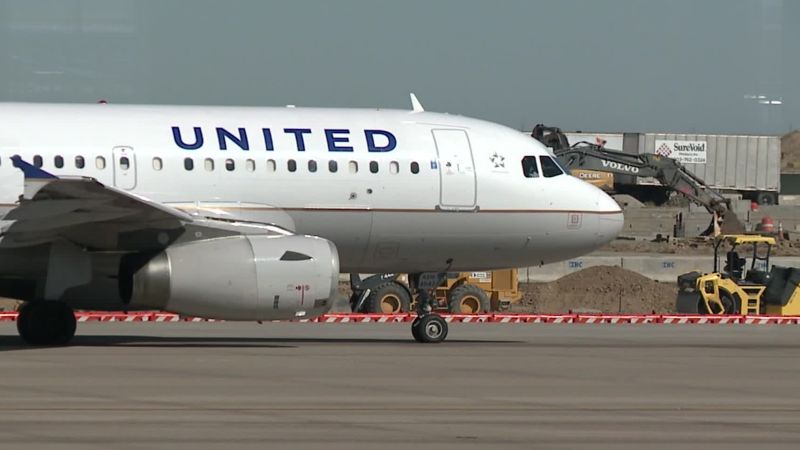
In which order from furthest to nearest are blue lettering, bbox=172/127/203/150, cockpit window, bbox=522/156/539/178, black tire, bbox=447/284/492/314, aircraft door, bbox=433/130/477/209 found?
black tire, bbox=447/284/492/314 → cockpit window, bbox=522/156/539/178 → aircraft door, bbox=433/130/477/209 → blue lettering, bbox=172/127/203/150

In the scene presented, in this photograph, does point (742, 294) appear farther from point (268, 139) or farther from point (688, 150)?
point (688, 150)

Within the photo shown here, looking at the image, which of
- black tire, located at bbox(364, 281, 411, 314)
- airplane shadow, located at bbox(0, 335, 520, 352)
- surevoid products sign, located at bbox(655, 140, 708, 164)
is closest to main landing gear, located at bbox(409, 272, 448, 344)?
airplane shadow, located at bbox(0, 335, 520, 352)

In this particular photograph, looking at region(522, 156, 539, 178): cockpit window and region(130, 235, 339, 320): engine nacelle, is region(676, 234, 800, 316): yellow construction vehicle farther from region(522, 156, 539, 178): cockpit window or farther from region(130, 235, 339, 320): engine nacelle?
region(130, 235, 339, 320): engine nacelle

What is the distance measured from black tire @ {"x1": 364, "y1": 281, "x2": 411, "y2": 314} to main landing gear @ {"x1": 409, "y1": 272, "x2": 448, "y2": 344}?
361 inches

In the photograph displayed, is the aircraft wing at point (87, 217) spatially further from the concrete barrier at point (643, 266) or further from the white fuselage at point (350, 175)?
the concrete barrier at point (643, 266)

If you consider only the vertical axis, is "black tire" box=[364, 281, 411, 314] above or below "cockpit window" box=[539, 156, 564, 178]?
below

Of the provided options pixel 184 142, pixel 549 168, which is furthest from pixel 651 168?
pixel 184 142

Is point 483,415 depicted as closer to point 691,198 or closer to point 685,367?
point 685,367

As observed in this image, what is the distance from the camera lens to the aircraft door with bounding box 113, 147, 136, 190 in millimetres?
19484

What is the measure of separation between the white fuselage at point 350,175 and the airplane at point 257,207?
2cm

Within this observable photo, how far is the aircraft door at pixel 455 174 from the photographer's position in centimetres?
2106

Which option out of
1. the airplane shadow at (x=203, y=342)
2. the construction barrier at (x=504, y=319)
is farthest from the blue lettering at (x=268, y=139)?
the construction barrier at (x=504, y=319)

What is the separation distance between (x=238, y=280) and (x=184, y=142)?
2.55 m

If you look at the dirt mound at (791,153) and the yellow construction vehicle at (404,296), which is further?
the dirt mound at (791,153)
